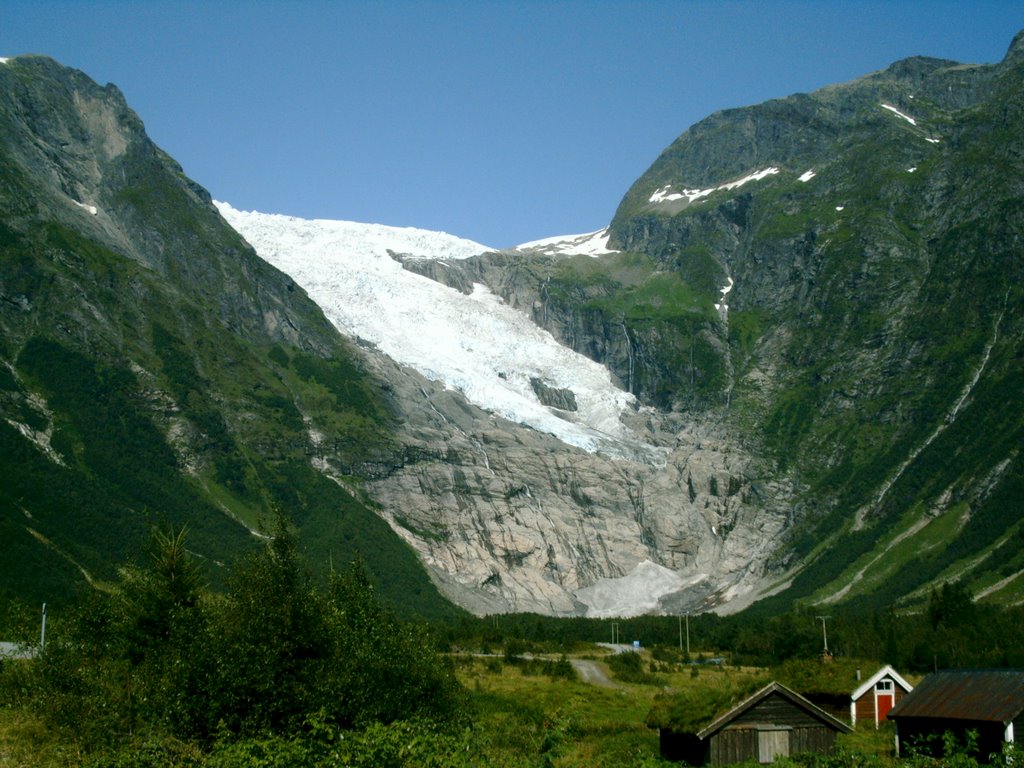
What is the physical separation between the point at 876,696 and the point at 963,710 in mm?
15431

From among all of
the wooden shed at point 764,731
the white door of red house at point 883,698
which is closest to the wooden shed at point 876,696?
the white door of red house at point 883,698

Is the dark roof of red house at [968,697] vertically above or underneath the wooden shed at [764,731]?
above

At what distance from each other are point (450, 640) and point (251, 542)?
2234 inches

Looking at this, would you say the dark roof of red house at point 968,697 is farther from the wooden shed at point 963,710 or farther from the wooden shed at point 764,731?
the wooden shed at point 764,731

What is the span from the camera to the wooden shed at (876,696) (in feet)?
197

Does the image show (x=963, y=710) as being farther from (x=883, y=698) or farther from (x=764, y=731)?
(x=883, y=698)

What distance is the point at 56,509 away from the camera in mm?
157375

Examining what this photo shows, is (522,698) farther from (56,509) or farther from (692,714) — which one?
(56,509)

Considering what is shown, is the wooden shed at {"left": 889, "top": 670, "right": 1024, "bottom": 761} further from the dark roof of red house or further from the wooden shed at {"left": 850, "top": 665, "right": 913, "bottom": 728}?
the wooden shed at {"left": 850, "top": 665, "right": 913, "bottom": 728}

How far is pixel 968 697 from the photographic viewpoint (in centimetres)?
4619

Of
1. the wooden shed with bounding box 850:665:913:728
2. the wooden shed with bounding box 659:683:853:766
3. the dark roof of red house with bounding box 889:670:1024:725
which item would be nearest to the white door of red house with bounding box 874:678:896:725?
the wooden shed with bounding box 850:665:913:728

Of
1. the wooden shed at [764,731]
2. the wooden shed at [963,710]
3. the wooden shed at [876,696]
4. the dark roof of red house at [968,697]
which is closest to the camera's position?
the wooden shed at [963,710]

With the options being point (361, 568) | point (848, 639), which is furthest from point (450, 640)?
point (361, 568)

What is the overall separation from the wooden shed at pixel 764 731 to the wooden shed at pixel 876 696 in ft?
55.6
